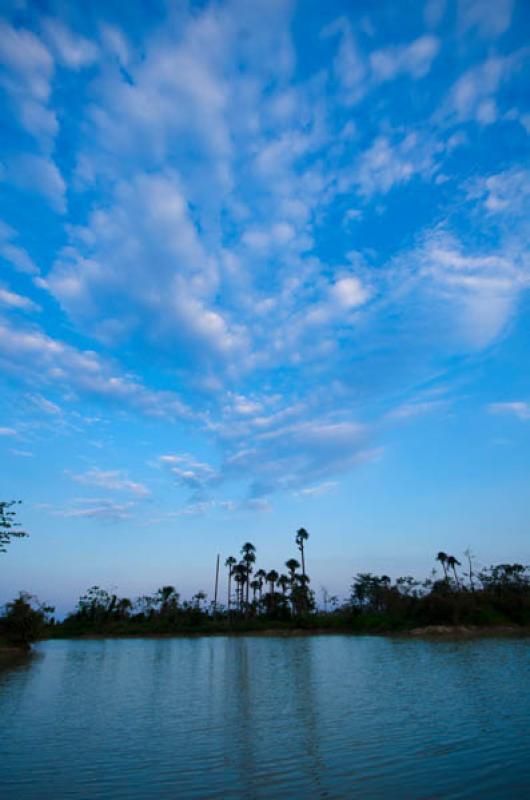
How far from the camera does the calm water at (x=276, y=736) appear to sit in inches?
397

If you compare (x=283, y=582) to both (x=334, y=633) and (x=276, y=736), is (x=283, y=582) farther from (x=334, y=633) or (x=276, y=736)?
(x=276, y=736)

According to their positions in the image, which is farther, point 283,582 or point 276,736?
point 283,582

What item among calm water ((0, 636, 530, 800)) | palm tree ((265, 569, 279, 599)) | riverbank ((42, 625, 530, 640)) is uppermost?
palm tree ((265, 569, 279, 599))

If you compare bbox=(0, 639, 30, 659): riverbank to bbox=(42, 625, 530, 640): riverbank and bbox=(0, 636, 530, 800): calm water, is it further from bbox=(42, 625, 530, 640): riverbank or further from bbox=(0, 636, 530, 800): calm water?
bbox=(0, 636, 530, 800): calm water

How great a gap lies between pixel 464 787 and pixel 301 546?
326ft

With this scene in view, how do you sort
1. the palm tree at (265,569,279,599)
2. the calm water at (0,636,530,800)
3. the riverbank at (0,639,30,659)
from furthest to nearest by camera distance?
the palm tree at (265,569,279,599) → the riverbank at (0,639,30,659) → the calm water at (0,636,530,800)

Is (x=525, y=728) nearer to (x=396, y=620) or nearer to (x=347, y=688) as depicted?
(x=347, y=688)

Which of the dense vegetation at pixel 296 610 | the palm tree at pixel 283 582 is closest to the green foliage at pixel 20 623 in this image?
the dense vegetation at pixel 296 610

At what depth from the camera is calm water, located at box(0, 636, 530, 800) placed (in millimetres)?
10078

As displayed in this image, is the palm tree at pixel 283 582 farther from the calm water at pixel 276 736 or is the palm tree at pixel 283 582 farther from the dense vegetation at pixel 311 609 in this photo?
the calm water at pixel 276 736

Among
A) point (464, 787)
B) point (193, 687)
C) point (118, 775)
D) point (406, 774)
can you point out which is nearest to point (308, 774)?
point (406, 774)

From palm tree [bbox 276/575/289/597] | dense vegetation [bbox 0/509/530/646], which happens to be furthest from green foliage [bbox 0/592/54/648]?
palm tree [bbox 276/575/289/597]

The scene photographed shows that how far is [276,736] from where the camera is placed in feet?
47.2

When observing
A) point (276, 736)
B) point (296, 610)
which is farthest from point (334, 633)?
point (276, 736)
